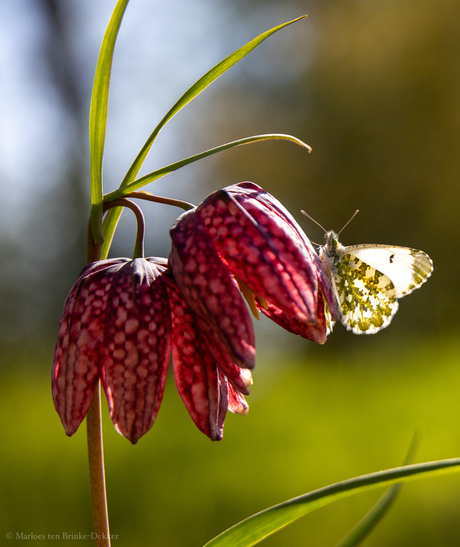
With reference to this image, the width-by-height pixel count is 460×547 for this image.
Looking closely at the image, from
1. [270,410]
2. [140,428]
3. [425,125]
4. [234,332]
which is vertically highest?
[425,125]

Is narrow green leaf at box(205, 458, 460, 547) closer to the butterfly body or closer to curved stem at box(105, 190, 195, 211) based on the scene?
curved stem at box(105, 190, 195, 211)

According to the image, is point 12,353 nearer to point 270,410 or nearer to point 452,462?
point 270,410

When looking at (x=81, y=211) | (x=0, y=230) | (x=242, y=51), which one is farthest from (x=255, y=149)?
(x=242, y=51)

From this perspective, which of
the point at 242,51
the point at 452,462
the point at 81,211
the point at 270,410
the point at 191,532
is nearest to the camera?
the point at 452,462

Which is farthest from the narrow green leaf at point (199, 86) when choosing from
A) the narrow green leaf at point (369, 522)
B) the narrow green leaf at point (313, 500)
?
the narrow green leaf at point (369, 522)

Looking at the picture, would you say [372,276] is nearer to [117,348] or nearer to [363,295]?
[363,295]

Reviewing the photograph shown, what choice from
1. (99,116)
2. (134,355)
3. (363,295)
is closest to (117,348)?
(134,355)

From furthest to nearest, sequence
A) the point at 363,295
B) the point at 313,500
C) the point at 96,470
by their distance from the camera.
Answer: the point at 363,295, the point at 96,470, the point at 313,500
